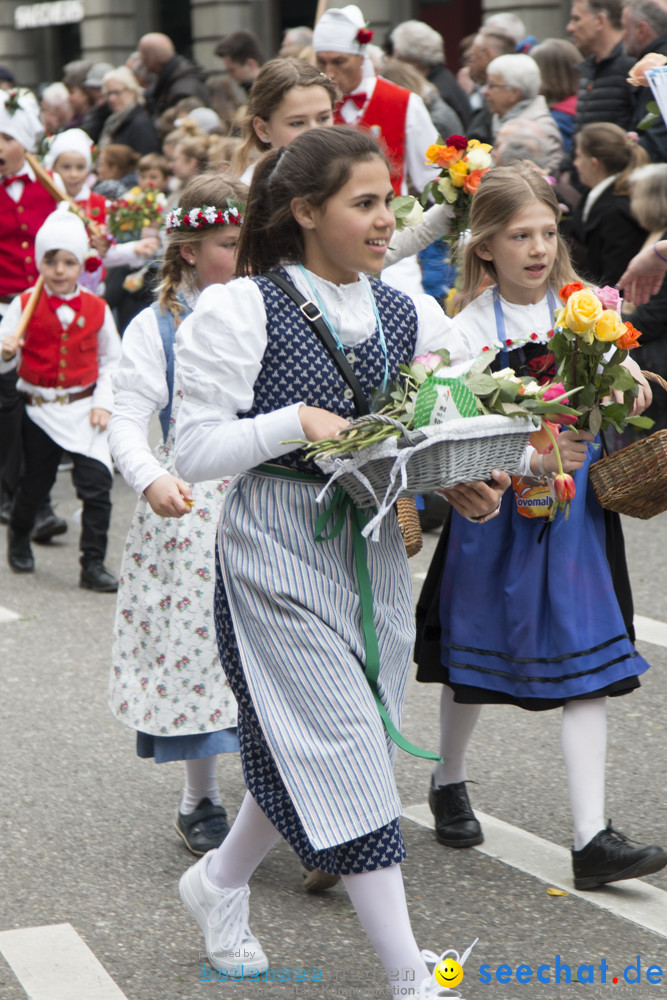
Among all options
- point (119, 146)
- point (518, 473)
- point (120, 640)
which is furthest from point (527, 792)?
point (119, 146)

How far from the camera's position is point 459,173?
13.1 ft

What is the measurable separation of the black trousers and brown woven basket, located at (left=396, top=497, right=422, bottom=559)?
333 centimetres

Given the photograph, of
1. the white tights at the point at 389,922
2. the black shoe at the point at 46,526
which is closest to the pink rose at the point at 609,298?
the white tights at the point at 389,922

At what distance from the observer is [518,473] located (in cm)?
275

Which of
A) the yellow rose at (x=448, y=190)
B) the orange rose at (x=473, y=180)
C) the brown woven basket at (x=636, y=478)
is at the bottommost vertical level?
the brown woven basket at (x=636, y=478)

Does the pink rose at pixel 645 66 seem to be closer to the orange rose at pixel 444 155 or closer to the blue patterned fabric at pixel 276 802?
the orange rose at pixel 444 155

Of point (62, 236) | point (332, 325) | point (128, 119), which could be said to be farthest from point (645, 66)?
point (128, 119)

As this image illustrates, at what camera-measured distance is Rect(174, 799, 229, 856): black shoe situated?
11.9 feet

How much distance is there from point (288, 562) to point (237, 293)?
1.73ft

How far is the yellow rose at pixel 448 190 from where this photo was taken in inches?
159

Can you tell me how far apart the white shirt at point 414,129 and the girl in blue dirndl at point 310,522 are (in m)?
3.12

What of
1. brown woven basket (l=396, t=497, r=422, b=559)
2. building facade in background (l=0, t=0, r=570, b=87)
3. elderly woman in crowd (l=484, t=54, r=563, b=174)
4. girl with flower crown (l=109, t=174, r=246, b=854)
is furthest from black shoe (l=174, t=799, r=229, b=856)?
building facade in background (l=0, t=0, r=570, b=87)

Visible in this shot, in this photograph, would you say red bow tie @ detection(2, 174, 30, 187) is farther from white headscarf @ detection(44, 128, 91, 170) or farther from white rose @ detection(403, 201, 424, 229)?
white rose @ detection(403, 201, 424, 229)

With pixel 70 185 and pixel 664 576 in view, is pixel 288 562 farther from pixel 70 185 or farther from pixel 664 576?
pixel 70 185
